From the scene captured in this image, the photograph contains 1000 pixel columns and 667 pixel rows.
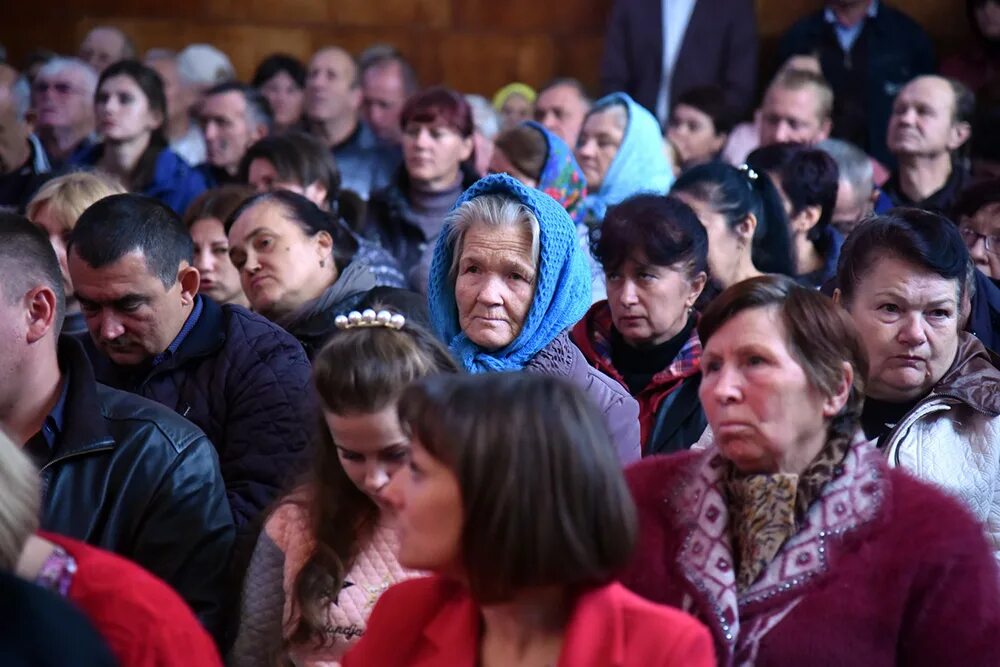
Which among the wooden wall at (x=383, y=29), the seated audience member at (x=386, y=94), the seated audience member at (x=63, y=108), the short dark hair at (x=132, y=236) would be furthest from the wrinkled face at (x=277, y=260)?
the wooden wall at (x=383, y=29)

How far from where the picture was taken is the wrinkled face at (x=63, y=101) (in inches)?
302

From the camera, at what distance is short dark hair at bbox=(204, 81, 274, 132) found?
7070 millimetres

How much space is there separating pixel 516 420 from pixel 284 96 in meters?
6.66

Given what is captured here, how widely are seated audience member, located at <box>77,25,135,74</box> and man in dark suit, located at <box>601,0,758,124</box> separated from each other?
2.83m

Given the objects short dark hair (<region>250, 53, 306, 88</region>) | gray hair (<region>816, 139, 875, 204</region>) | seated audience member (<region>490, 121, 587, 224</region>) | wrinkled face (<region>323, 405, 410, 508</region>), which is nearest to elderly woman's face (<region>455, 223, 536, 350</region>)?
wrinkled face (<region>323, 405, 410, 508</region>)

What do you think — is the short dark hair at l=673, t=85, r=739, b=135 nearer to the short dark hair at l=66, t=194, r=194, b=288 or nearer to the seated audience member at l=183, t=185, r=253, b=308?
the seated audience member at l=183, t=185, r=253, b=308

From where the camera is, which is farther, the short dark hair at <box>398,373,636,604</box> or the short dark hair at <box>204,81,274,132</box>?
the short dark hair at <box>204,81,274,132</box>

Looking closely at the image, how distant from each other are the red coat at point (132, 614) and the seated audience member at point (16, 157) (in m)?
4.25

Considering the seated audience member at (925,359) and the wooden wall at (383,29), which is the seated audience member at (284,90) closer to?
the wooden wall at (383,29)

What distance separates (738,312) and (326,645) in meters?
0.92

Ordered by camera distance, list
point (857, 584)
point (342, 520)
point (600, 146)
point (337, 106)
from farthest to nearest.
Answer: point (337, 106) < point (600, 146) < point (342, 520) < point (857, 584)

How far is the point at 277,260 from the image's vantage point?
433 cm

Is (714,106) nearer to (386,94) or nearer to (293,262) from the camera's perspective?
(386,94)

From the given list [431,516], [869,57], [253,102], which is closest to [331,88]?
[253,102]
